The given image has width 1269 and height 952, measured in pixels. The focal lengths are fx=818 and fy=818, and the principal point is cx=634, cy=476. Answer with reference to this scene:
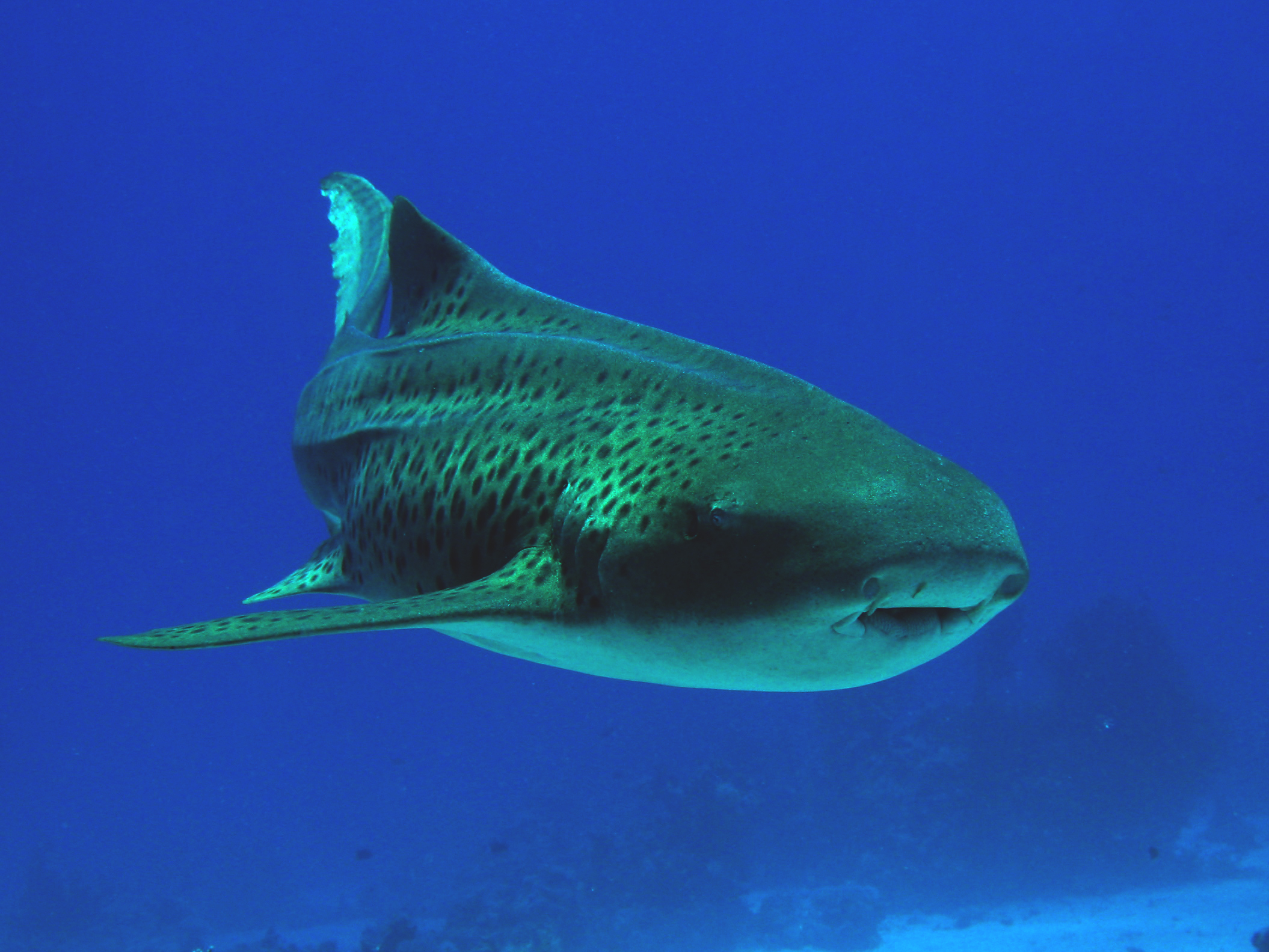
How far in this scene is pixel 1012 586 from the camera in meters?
1.79

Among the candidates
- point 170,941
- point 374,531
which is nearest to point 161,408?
point 170,941

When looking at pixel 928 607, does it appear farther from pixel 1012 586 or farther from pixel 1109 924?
pixel 1109 924

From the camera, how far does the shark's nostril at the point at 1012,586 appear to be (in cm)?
176

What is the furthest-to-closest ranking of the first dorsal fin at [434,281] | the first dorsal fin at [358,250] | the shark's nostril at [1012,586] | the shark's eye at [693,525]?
the first dorsal fin at [358,250], the first dorsal fin at [434,281], the shark's eye at [693,525], the shark's nostril at [1012,586]

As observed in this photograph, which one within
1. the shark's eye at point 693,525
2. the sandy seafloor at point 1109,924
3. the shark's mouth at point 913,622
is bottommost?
the shark's mouth at point 913,622

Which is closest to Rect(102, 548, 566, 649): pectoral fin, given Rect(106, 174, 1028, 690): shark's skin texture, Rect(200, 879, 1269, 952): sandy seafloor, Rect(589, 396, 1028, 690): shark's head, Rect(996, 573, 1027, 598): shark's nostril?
Rect(106, 174, 1028, 690): shark's skin texture

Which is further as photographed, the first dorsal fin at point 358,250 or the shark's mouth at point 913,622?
the first dorsal fin at point 358,250

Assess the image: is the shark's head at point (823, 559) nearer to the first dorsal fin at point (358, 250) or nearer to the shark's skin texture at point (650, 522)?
the shark's skin texture at point (650, 522)

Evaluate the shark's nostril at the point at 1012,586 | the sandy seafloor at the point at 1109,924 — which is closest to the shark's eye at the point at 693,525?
the shark's nostril at the point at 1012,586

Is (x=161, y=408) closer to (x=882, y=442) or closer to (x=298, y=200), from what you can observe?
(x=298, y=200)

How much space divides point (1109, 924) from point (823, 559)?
864 inches

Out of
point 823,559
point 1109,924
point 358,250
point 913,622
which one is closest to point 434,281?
point 358,250

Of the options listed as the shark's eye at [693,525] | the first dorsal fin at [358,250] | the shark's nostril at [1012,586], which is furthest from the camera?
the first dorsal fin at [358,250]

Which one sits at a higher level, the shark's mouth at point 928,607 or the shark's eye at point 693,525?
the shark's eye at point 693,525
